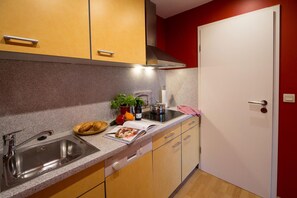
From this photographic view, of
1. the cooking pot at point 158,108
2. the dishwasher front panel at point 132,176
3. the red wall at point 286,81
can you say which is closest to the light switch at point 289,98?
the red wall at point 286,81

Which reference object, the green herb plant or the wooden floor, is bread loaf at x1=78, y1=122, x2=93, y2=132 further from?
the wooden floor

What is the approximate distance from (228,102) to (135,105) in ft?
3.59

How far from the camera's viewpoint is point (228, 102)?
167 cm

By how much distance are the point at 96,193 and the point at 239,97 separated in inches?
63.9

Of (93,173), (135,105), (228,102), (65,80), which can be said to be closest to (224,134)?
(228,102)

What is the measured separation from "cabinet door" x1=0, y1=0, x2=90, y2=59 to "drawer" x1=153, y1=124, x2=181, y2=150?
0.86 metres

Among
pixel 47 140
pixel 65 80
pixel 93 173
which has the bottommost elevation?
pixel 93 173

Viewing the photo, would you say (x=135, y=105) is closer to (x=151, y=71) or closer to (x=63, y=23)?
(x=151, y=71)

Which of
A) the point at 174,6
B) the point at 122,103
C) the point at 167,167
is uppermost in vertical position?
the point at 174,6

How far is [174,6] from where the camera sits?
193 centimetres

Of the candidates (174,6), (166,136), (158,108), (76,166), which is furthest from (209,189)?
(174,6)

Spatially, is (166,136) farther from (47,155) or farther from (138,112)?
(47,155)

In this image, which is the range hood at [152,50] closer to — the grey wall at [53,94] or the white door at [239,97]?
the grey wall at [53,94]

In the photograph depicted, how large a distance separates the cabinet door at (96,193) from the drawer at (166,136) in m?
0.52
